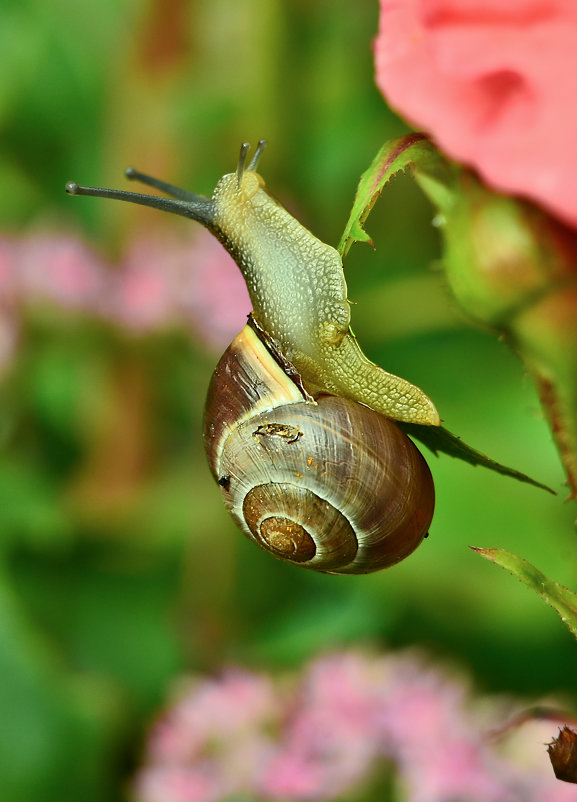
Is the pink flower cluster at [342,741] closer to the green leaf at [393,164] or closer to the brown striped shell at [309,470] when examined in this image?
the brown striped shell at [309,470]

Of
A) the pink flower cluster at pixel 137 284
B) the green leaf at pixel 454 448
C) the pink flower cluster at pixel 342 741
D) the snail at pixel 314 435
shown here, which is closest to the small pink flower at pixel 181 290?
Result: the pink flower cluster at pixel 137 284

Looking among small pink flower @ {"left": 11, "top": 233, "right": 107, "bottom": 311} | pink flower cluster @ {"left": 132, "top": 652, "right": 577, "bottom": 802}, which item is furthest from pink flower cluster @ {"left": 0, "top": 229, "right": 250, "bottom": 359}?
pink flower cluster @ {"left": 132, "top": 652, "right": 577, "bottom": 802}

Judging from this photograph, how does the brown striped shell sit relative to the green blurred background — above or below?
below

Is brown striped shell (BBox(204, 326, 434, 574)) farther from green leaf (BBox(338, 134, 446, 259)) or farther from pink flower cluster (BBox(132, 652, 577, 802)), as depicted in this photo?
pink flower cluster (BBox(132, 652, 577, 802))

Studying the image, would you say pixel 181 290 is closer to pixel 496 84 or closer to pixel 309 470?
pixel 309 470

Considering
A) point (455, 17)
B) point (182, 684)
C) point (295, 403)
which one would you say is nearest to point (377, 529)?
point (295, 403)

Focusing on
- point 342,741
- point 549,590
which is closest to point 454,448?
point 549,590

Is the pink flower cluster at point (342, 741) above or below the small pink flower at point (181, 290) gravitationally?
below
